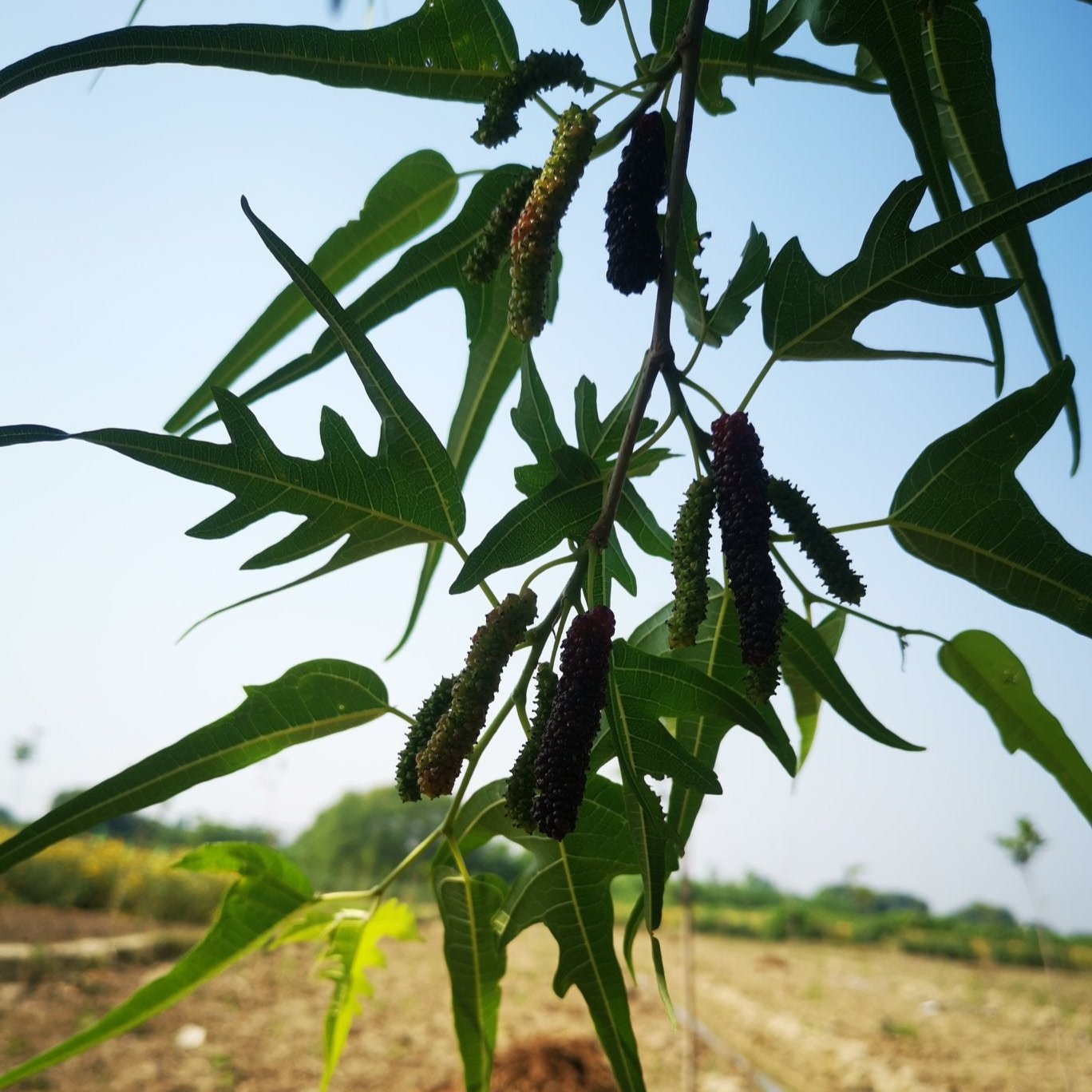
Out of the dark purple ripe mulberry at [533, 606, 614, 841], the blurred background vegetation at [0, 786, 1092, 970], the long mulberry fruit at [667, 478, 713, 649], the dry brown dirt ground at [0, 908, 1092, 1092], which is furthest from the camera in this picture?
the blurred background vegetation at [0, 786, 1092, 970]

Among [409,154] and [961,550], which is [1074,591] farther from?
[409,154]

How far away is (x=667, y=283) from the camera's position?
58 centimetres

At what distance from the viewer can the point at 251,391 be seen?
780 mm

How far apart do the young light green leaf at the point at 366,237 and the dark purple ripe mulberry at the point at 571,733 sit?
57cm

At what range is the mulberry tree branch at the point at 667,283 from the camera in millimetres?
523

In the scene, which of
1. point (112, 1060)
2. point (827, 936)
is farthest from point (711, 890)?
point (112, 1060)

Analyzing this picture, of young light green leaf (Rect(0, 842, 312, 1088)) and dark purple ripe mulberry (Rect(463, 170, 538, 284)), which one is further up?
dark purple ripe mulberry (Rect(463, 170, 538, 284))

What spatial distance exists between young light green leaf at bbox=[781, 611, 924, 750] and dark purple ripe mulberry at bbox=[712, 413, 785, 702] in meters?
0.10

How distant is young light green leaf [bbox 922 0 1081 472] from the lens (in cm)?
63

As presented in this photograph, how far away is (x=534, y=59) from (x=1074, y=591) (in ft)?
1.74

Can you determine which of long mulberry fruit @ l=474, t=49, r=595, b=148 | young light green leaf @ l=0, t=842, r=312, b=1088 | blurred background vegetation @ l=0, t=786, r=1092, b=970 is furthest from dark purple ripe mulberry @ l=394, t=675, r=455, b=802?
blurred background vegetation @ l=0, t=786, r=1092, b=970

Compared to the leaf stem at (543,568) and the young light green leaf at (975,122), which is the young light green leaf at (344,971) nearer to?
the leaf stem at (543,568)

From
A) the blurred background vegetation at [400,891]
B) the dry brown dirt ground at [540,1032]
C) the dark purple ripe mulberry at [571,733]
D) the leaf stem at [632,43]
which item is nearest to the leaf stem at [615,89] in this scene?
the leaf stem at [632,43]

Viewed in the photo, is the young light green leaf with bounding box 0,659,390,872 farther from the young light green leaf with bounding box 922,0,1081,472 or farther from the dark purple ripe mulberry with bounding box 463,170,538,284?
the young light green leaf with bounding box 922,0,1081,472
